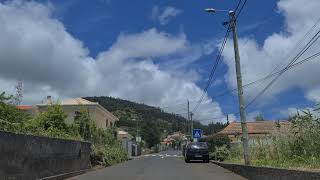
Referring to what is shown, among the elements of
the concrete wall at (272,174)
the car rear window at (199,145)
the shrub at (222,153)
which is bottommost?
the concrete wall at (272,174)

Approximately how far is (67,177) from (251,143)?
9.96 meters

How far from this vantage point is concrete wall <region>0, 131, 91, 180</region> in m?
16.9

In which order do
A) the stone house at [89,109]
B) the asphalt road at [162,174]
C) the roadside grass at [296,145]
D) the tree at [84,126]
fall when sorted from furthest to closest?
the stone house at [89,109] < the tree at [84,126] < the asphalt road at [162,174] < the roadside grass at [296,145]

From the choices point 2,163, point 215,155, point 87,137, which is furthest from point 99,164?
point 2,163

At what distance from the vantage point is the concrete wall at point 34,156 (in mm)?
16906

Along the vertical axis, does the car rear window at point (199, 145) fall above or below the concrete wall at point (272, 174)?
above

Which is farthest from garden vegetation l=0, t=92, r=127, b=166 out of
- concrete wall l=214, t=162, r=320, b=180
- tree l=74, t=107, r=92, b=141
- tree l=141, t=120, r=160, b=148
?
tree l=141, t=120, r=160, b=148

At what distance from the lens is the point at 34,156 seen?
65.2 feet

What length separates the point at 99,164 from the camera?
3697cm

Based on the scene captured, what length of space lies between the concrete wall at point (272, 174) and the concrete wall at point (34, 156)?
7831mm

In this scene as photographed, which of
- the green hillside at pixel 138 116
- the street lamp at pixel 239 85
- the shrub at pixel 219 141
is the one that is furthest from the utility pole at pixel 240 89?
the green hillside at pixel 138 116

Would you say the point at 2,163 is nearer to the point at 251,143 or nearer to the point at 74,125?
the point at 251,143

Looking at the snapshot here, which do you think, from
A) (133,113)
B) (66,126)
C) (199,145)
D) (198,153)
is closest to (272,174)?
(66,126)

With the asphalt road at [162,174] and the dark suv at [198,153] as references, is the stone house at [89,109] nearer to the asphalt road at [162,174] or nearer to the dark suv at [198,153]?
the dark suv at [198,153]
